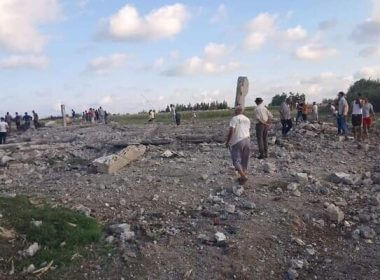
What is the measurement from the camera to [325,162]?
13.1m

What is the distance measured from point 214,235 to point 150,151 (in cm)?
709

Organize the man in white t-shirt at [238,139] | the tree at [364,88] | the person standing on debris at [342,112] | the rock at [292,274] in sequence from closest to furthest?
1. the rock at [292,274]
2. the man in white t-shirt at [238,139]
3. the person standing on debris at [342,112]
4. the tree at [364,88]

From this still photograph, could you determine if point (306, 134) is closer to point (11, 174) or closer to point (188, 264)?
point (11, 174)

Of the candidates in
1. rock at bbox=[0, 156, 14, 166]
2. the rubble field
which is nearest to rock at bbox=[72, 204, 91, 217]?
the rubble field

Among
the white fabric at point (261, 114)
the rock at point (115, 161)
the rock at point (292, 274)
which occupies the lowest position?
the rock at point (292, 274)

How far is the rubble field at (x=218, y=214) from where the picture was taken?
6.78 m

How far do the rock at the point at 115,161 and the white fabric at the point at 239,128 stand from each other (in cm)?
300

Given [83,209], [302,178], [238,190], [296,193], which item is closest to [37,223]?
[83,209]

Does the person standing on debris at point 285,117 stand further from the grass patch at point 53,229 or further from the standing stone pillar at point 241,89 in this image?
the grass patch at point 53,229

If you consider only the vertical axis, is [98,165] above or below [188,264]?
above

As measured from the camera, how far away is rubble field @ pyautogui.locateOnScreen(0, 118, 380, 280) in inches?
267

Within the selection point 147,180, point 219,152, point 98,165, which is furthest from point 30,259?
point 219,152

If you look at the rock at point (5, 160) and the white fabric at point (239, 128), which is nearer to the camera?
the white fabric at point (239, 128)

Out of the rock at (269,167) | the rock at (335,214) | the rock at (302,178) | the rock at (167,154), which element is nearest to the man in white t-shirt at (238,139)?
the rock at (302,178)
